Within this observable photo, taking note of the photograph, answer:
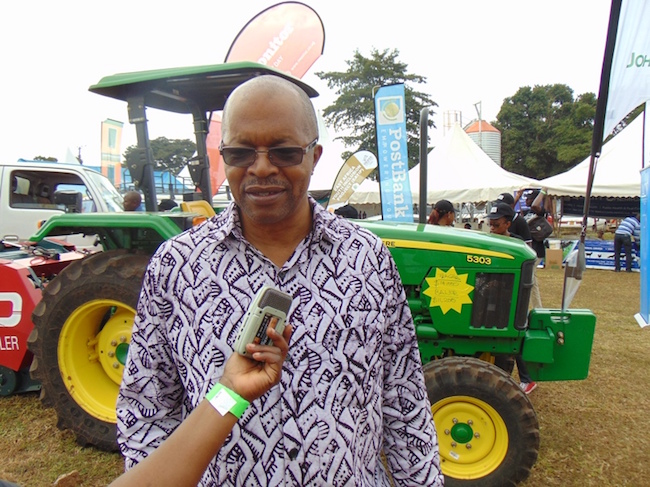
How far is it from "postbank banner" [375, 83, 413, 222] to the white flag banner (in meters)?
4.68

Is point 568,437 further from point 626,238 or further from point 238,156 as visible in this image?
point 626,238

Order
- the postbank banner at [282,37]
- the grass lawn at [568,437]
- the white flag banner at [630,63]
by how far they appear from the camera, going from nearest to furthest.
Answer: the grass lawn at [568,437] < the white flag banner at [630,63] < the postbank banner at [282,37]

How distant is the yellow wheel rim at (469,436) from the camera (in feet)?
8.93

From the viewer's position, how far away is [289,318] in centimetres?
104

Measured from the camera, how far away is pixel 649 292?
16.1 feet

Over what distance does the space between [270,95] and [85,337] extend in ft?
9.42

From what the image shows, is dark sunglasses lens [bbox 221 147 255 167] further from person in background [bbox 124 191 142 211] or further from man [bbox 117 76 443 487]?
person in background [bbox 124 191 142 211]

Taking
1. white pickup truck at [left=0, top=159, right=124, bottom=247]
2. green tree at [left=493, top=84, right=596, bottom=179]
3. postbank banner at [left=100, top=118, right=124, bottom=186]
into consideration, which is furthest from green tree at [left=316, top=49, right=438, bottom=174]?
white pickup truck at [left=0, top=159, right=124, bottom=247]

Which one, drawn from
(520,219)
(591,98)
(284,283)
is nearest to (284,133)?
(284,283)

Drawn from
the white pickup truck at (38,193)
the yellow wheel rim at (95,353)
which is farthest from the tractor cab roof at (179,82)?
the white pickup truck at (38,193)

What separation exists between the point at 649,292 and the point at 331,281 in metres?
5.11

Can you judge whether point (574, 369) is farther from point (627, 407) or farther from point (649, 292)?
point (649, 292)

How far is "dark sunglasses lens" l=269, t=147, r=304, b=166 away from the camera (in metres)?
1.06

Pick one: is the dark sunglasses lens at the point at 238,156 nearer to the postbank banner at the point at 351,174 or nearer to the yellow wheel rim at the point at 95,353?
the yellow wheel rim at the point at 95,353
